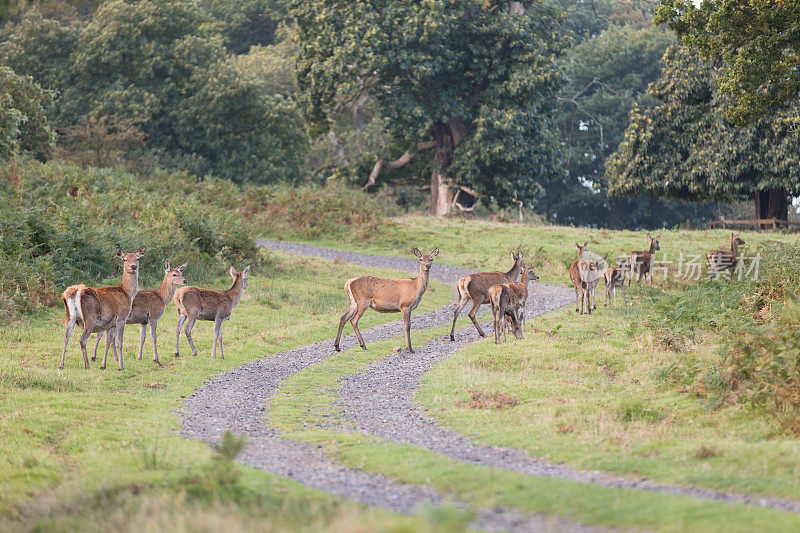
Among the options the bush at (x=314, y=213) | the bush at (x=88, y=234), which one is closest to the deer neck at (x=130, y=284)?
the bush at (x=88, y=234)

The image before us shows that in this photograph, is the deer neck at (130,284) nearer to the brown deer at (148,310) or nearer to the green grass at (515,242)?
the brown deer at (148,310)

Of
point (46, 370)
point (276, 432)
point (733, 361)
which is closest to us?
point (276, 432)

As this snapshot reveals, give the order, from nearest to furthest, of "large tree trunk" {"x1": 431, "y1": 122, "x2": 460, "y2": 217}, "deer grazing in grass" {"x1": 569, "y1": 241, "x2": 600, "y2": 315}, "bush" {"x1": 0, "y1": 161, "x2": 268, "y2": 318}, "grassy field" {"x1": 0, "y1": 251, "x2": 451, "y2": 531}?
1. "grassy field" {"x1": 0, "y1": 251, "x2": 451, "y2": 531}
2. "bush" {"x1": 0, "y1": 161, "x2": 268, "y2": 318}
3. "deer grazing in grass" {"x1": 569, "y1": 241, "x2": 600, "y2": 315}
4. "large tree trunk" {"x1": 431, "y1": 122, "x2": 460, "y2": 217}

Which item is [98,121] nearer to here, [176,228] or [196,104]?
[196,104]

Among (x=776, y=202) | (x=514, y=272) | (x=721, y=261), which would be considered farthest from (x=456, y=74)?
(x=514, y=272)

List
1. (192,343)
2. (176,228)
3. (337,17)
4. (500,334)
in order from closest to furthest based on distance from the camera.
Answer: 1. (192,343)
2. (500,334)
3. (176,228)
4. (337,17)

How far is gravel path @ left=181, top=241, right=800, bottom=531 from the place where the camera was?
7.51 meters

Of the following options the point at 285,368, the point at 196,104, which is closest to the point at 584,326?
the point at 285,368

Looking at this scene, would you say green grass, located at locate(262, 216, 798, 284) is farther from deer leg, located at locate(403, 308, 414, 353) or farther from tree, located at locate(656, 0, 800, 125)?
deer leg, located at locate(403, 308, 414, 353)

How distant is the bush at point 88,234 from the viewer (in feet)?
64.7

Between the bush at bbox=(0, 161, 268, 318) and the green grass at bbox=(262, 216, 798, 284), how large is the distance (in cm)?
805

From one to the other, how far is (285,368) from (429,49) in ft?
94.1

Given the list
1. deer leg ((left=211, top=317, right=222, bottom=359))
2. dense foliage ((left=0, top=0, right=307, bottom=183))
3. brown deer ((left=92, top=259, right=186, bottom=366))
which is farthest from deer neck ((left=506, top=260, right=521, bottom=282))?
dense foliage ((left=0, top=0, right=307, bottom=183))

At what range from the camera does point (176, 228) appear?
86.2 feet
